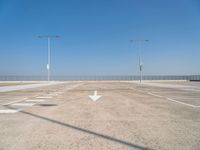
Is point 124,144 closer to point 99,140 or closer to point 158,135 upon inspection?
point 99,140

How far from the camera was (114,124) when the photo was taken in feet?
16.3

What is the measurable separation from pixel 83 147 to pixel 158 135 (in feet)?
6.65

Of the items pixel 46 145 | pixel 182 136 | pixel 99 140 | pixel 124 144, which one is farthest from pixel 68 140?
pixel 182 136

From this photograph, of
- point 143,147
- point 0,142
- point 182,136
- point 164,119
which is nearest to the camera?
point 143,147

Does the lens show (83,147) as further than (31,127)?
No

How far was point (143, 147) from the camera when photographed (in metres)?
3.39

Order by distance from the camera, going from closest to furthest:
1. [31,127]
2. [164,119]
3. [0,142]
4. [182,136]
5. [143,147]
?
[143,147] → [0,142] → [182,136] → [31,127] → [164,119]

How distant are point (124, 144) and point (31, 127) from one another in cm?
293

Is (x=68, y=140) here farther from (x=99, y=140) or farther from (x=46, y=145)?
(x=99, y=140)

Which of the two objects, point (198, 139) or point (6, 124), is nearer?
point (198, 139)

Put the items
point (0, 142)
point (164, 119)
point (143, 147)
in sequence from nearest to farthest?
1. point (143, 147)
2. point (0, 142)
3. point (164, 119)

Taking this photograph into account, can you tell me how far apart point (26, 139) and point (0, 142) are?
57cm

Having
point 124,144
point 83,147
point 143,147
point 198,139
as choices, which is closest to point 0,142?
point 83,147

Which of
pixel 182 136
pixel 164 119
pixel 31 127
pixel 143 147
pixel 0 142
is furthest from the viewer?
pixel 164 119
